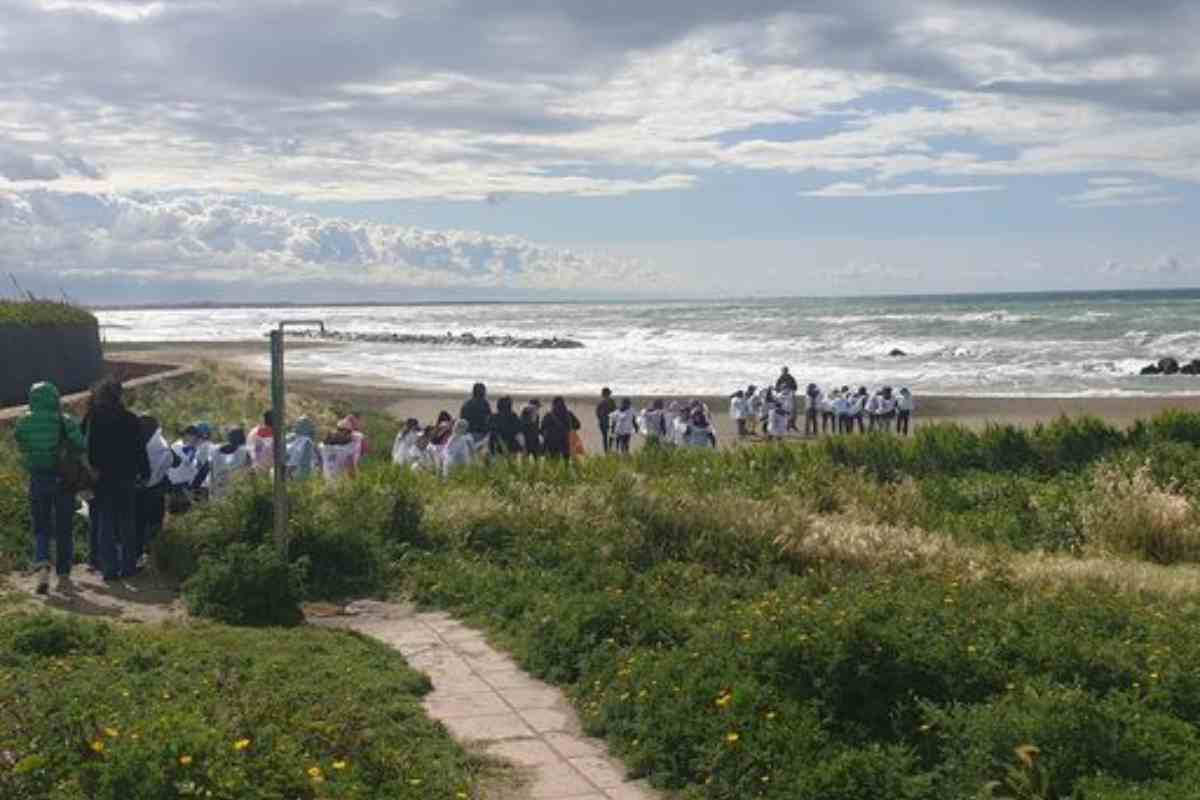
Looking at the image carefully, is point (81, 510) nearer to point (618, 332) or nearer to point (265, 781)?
point (265, 781)

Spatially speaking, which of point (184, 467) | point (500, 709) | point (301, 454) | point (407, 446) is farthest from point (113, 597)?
point (407, 446)

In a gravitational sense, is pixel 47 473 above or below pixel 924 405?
above

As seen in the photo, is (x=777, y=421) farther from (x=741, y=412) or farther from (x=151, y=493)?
(x=151, y=493)

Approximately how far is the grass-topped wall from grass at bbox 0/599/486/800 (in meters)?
14.2

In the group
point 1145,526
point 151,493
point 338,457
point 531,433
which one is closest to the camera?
point 151,493

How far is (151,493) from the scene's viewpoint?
38.6 feet

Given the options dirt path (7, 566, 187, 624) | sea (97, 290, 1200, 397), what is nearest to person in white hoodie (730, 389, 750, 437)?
sea (97, 290, 1200, 397)

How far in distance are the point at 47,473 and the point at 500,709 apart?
4631 mm

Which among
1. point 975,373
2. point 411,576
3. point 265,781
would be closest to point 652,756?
point 265,781

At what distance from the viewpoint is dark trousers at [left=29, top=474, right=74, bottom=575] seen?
10703 millimetres

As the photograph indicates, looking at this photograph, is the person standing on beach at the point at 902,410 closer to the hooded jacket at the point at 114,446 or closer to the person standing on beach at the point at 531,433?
the person standing on beach at the point at 531,433

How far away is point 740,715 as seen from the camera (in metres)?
6.79

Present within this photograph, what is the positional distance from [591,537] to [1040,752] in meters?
5.76

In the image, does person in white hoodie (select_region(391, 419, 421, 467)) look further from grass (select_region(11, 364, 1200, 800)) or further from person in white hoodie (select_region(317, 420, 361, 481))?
grass (select_region(11, 364, 1200, 800))
